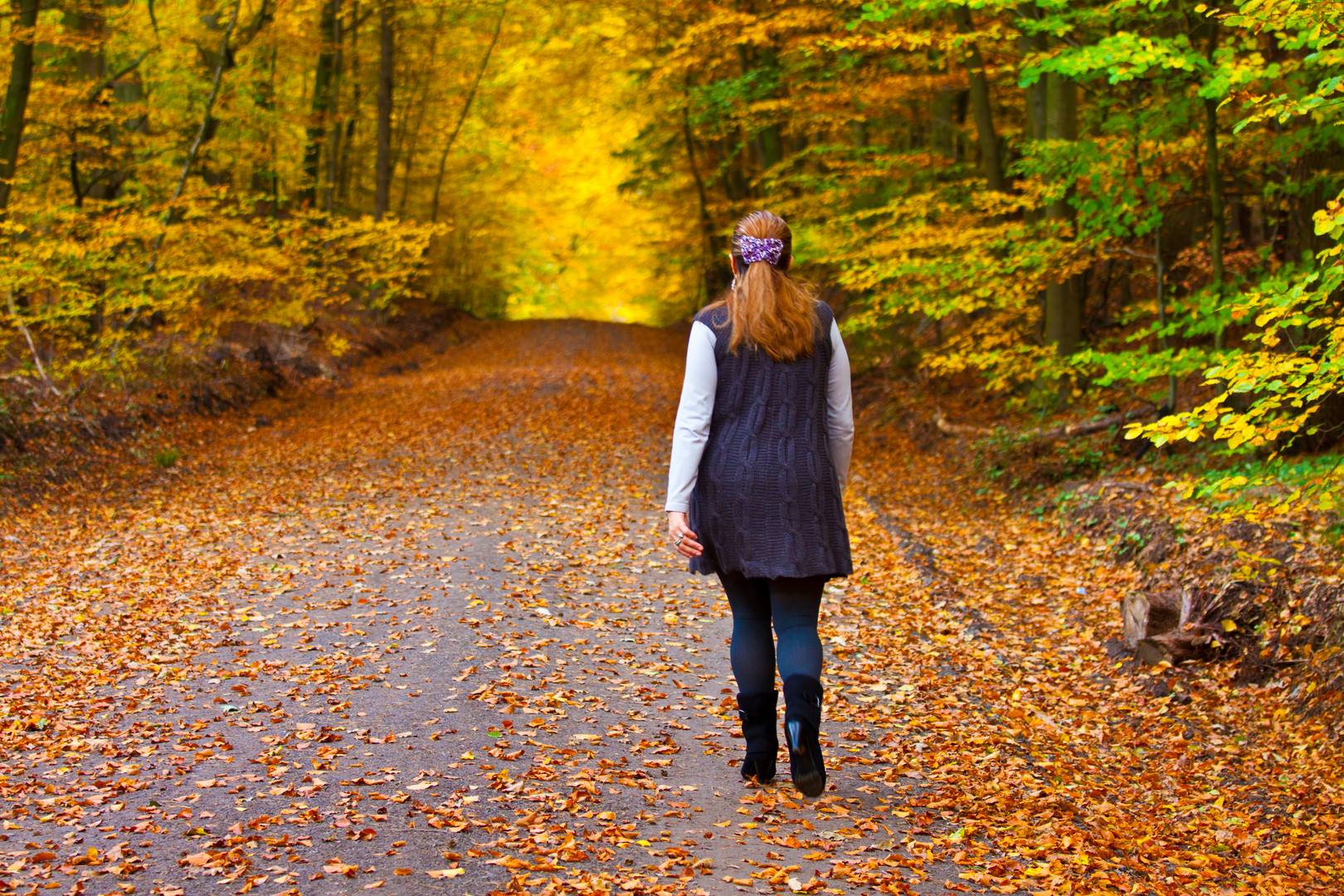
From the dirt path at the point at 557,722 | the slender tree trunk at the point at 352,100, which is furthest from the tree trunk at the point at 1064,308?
the slender tree trunk at the point at 352,100

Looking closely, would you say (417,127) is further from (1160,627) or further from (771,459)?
(771,459)

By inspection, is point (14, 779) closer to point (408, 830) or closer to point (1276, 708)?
point (408, 830)

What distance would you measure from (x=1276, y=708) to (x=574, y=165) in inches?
1245

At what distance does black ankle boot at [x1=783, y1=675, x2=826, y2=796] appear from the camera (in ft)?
11.4

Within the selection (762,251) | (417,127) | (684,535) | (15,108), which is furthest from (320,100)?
(684,535)

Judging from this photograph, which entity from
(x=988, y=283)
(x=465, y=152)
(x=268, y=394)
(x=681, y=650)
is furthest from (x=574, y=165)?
(x=681, y=650)

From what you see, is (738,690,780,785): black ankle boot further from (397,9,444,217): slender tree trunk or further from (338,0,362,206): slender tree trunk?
(397,9,444,217): slender tree trunk

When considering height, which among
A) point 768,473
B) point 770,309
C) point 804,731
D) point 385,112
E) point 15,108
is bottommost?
point 804,731

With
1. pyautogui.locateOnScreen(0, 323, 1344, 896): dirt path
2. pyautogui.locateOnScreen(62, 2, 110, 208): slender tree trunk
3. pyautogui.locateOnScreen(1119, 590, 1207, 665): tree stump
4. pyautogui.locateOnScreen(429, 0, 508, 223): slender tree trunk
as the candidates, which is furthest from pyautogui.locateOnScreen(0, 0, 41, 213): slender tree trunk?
pyautogui.locateOnScreen(429, 0, 508, 223): slender tree trunk

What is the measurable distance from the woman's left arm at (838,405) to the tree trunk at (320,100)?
17212 millimetres

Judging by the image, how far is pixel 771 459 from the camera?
3.47 meters

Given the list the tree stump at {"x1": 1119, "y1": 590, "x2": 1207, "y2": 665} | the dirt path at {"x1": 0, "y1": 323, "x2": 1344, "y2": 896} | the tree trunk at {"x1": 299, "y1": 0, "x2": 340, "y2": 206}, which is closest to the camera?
the dirt path at {"x1": 0, "y1": 323, "x2": 1344, "y2": 896}

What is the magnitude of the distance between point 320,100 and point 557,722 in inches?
731

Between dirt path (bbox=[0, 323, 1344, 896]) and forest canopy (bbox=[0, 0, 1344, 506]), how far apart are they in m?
1.55
